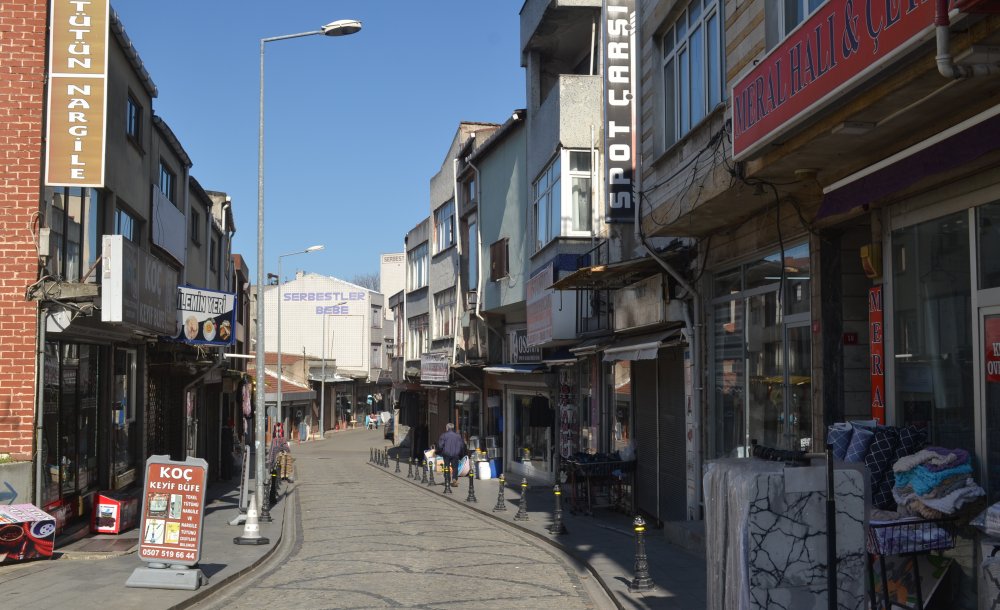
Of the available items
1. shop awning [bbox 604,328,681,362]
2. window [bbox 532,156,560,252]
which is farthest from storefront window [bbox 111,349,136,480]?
window [bbox 532,156,560,252]

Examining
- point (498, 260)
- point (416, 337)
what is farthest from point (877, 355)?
point (416, 337)

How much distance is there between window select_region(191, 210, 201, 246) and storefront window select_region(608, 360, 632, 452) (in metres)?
13.1

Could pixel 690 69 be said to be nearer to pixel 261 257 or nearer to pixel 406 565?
pixel 406 565

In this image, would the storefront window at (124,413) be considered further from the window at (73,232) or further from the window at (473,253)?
the window at (473,253)

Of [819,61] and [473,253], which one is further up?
[473,253]

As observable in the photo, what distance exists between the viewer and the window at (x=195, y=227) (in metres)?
27.0

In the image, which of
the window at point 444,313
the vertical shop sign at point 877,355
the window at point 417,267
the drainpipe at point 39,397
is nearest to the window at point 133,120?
the drainpipe at point 39,397

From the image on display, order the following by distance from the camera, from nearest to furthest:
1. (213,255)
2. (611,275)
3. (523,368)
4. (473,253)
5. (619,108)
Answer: (611,275)
(619,108)
(523,368)
(213,255)
(473,253)

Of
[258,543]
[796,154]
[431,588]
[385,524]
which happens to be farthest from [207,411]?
[796,154]

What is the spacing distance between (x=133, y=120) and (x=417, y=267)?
1173 inches

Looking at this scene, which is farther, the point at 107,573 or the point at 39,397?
the point at 39,397

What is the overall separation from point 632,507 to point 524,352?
10.5 m

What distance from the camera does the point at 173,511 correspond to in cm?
1158

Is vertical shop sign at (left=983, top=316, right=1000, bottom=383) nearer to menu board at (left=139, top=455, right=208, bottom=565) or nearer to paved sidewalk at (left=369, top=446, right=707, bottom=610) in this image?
paved sidewalk at (left=369, top=446, right=707, bottom=610)
